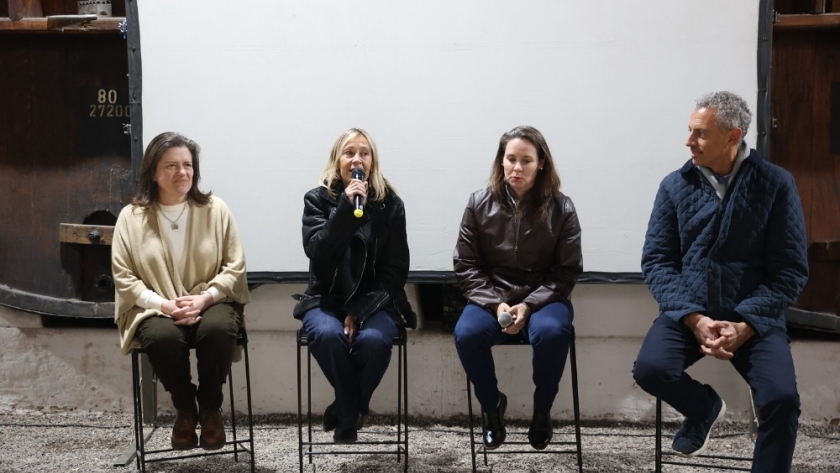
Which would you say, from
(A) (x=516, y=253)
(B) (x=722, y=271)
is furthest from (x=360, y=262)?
(B) (x=722, y=271)

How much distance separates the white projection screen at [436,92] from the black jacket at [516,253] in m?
0.31

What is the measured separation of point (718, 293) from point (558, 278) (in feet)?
1.74

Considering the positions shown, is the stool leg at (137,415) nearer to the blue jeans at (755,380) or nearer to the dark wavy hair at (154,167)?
the dark wavy hair at (154,167)

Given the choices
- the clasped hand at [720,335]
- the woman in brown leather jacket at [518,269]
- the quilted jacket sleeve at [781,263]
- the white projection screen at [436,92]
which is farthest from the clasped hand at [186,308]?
the quilted jacket sleeve at [781,263]

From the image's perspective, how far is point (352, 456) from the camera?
9.94ft

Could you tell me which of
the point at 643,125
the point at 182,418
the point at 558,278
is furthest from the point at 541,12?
the point at 182,418

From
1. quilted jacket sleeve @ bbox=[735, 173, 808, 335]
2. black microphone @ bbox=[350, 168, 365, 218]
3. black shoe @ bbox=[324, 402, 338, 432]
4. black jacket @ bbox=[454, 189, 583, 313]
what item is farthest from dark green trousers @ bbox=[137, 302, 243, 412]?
quilted jacket sleeve @ bbox=[735, 173, 808, 335]

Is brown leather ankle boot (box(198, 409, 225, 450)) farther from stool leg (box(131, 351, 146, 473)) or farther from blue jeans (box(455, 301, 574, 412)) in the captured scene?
blue jeans (box(455, 301, 574, 412))

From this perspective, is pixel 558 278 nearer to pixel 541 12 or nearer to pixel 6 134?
pixel 541 12

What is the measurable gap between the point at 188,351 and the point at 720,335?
1685 mm

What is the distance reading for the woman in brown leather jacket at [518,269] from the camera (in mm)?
2727

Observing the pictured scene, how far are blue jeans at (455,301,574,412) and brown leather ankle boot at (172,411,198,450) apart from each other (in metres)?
0.92

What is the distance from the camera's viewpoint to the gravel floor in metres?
2.90

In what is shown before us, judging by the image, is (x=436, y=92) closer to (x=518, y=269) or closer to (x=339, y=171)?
(x=339, y=171)
